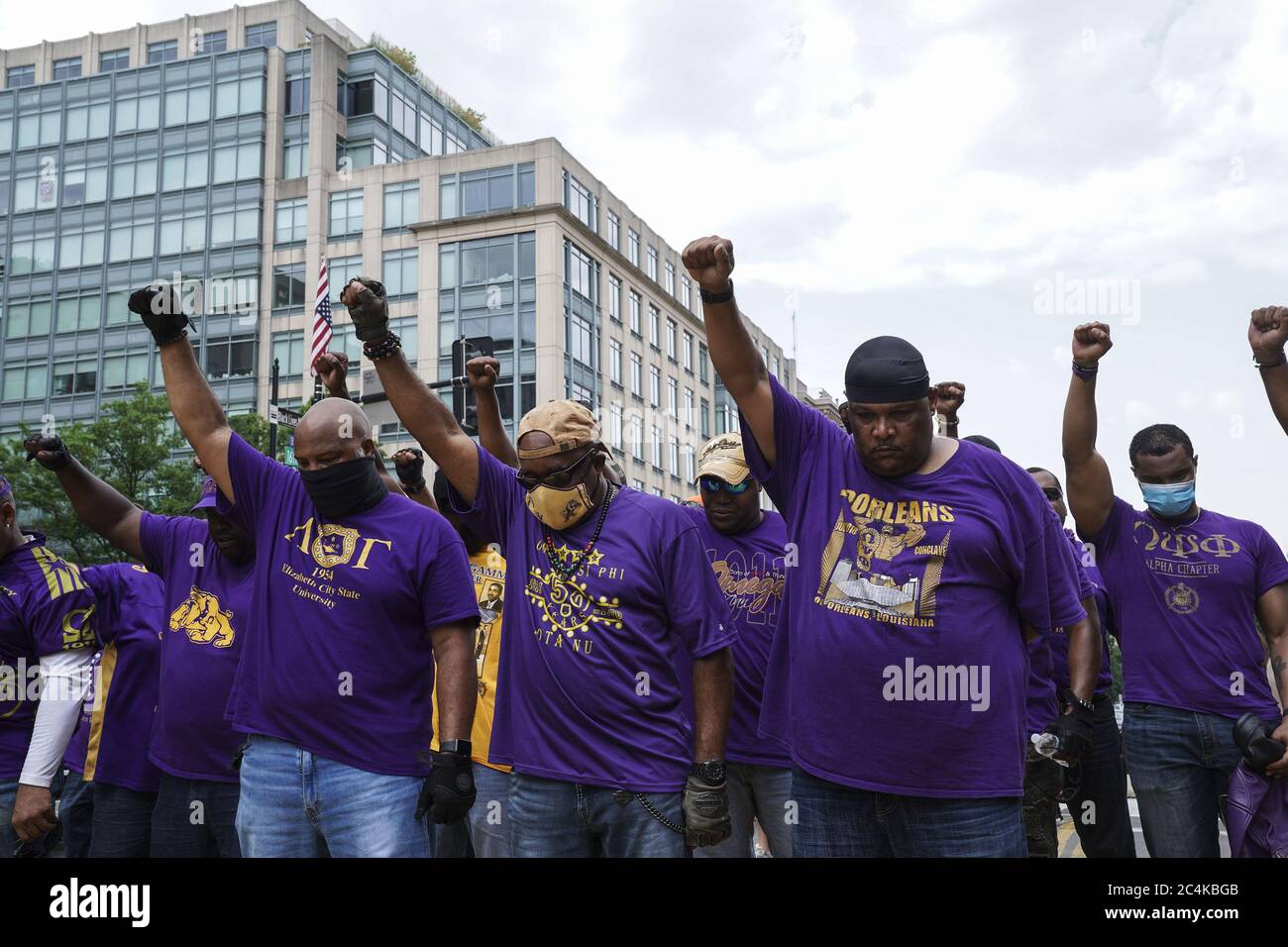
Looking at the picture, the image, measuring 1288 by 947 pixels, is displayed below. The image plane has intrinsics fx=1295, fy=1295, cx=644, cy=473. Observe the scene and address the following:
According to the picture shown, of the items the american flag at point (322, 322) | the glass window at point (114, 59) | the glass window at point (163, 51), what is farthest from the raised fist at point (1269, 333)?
the glass window at point (114, 59)

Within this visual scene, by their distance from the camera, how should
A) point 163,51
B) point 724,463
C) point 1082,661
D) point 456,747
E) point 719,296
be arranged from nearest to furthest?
point 719,296
point 456,747
point 1082,661
point 724,463
point 163,51

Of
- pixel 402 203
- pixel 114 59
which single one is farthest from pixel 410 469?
pixel 114 59

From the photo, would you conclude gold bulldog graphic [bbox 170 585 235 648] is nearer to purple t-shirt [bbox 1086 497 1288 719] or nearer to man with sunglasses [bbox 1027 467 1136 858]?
man with sunglasses [bbox 1027 467 1136 858]

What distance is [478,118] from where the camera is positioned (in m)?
59.2

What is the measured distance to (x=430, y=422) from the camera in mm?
4574

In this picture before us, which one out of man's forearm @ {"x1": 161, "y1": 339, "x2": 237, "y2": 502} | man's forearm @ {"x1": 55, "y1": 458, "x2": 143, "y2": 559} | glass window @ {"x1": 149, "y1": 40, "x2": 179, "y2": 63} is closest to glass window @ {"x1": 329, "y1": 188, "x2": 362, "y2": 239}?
glass window @ {"x1": 149, "y1": 40, "x2": 179, "y2": 63}

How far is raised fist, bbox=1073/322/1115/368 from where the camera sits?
4.77 m

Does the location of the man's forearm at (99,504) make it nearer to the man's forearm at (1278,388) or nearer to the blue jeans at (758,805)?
the blue jeans at (758,805)

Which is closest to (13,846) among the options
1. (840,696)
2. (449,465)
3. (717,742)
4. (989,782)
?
(449,465)

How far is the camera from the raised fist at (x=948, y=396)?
588 cm

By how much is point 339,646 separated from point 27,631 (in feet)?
6.75

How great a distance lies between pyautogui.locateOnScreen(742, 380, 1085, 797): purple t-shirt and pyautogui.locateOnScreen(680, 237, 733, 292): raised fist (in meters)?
0.40

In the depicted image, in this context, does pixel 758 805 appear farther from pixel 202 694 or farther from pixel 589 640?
pixel 202 694
